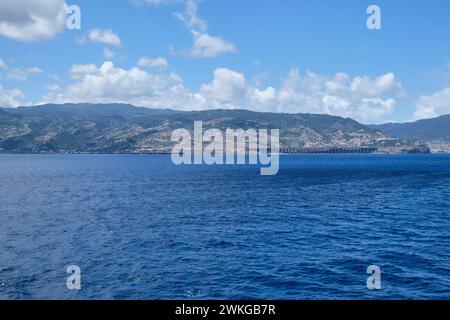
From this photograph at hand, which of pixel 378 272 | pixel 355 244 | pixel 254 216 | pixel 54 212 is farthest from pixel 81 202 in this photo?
pixel 378 272

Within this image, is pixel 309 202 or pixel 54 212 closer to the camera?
pixel 54 212

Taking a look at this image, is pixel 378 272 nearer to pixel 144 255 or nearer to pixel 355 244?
pixel 355 244

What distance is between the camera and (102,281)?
165ft

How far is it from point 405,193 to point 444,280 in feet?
330

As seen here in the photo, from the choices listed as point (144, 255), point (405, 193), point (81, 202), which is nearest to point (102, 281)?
point (144, 255)

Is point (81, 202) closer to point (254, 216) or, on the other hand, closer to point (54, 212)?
point (54, 212)

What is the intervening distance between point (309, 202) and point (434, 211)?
34474mm

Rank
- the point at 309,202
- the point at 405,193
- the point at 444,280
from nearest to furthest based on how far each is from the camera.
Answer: the point at 444,280 < the point at 309,202 < the point at 405,193
